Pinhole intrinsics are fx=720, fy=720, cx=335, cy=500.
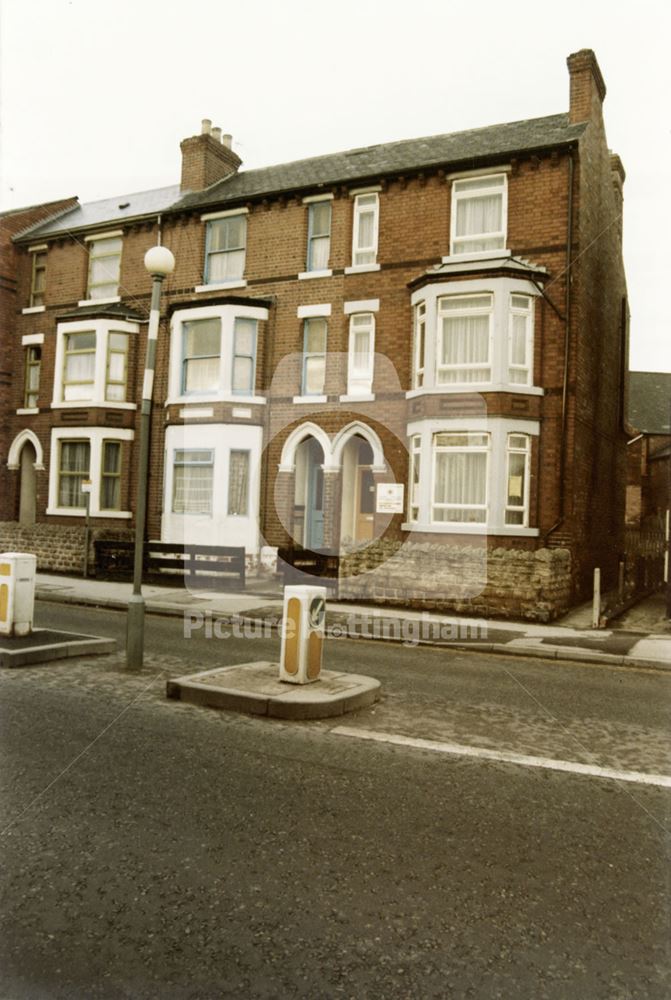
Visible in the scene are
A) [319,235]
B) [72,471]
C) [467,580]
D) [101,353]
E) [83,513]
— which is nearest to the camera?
[467,580]

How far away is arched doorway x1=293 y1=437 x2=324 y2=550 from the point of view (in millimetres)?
19859

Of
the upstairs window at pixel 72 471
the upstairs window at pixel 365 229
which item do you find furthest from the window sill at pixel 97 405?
the upstairs window at pixel 365 229

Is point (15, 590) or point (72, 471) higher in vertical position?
point (72, 471)

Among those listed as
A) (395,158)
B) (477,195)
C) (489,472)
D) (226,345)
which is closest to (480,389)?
(489,472)

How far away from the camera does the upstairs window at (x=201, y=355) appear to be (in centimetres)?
2027

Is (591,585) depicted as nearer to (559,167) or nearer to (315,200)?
(559,167)

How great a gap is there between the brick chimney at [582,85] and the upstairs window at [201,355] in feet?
34.6

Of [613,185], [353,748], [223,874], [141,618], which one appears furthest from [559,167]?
[223,874]

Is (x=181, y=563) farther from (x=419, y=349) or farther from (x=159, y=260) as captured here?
(x=159, y=260)

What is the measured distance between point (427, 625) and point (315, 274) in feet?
35.3

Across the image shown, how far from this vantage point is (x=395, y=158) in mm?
19469

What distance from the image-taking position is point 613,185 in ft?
68.7

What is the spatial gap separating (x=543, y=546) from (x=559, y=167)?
28.6 feet

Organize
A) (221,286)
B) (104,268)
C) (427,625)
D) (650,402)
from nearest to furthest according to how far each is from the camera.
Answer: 1. (427,625)
2. (221,286)
3. (104,268)
4. (650,402)
